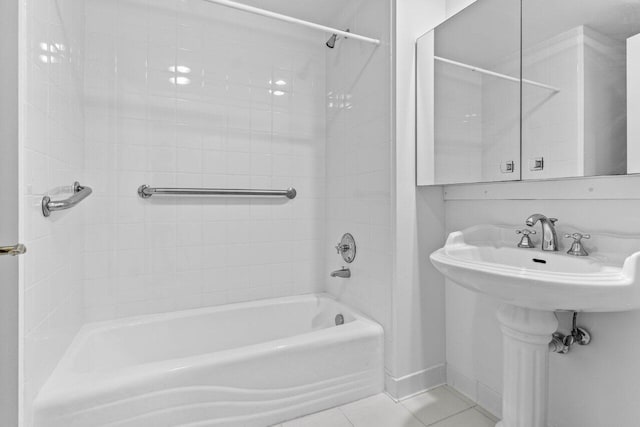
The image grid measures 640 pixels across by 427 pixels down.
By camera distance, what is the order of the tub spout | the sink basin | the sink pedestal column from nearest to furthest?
the sink basin → the sink pedestal column → the tub spout

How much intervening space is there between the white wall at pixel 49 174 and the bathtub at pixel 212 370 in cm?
12

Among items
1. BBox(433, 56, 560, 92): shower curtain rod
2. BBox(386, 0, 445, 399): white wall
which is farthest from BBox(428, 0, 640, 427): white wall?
BBox(433, 56, 560, 92): shower curtain rod

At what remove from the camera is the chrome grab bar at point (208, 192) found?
1674mm

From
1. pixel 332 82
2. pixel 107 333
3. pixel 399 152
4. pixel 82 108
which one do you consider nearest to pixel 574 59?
pixel 399 152

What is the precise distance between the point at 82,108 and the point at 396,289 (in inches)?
70.2

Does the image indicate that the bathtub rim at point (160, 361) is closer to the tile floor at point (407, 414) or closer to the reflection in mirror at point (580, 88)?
the tile floor at point (407, 414)

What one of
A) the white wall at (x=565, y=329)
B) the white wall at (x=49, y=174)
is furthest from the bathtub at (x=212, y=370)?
the white wall at (x=565, y=329)

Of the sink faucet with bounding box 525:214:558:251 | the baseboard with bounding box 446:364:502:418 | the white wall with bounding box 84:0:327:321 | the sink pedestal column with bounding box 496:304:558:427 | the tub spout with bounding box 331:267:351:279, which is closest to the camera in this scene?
the sink pedestal column with bounding box 496:304:558:427

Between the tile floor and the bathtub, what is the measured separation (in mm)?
42

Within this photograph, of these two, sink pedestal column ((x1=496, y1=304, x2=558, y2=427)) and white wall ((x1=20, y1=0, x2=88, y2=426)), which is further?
sink pedestal column ((x1=496, y1=304, x2=558, y2=427))

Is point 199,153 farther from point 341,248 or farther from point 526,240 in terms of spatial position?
point 526,240

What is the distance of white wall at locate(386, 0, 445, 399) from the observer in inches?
59.9

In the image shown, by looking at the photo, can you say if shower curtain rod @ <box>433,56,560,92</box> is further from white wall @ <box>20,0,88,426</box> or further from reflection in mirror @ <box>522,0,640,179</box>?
white wall @ <box>20,0,88,426</box>

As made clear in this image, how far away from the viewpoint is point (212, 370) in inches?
47.3
